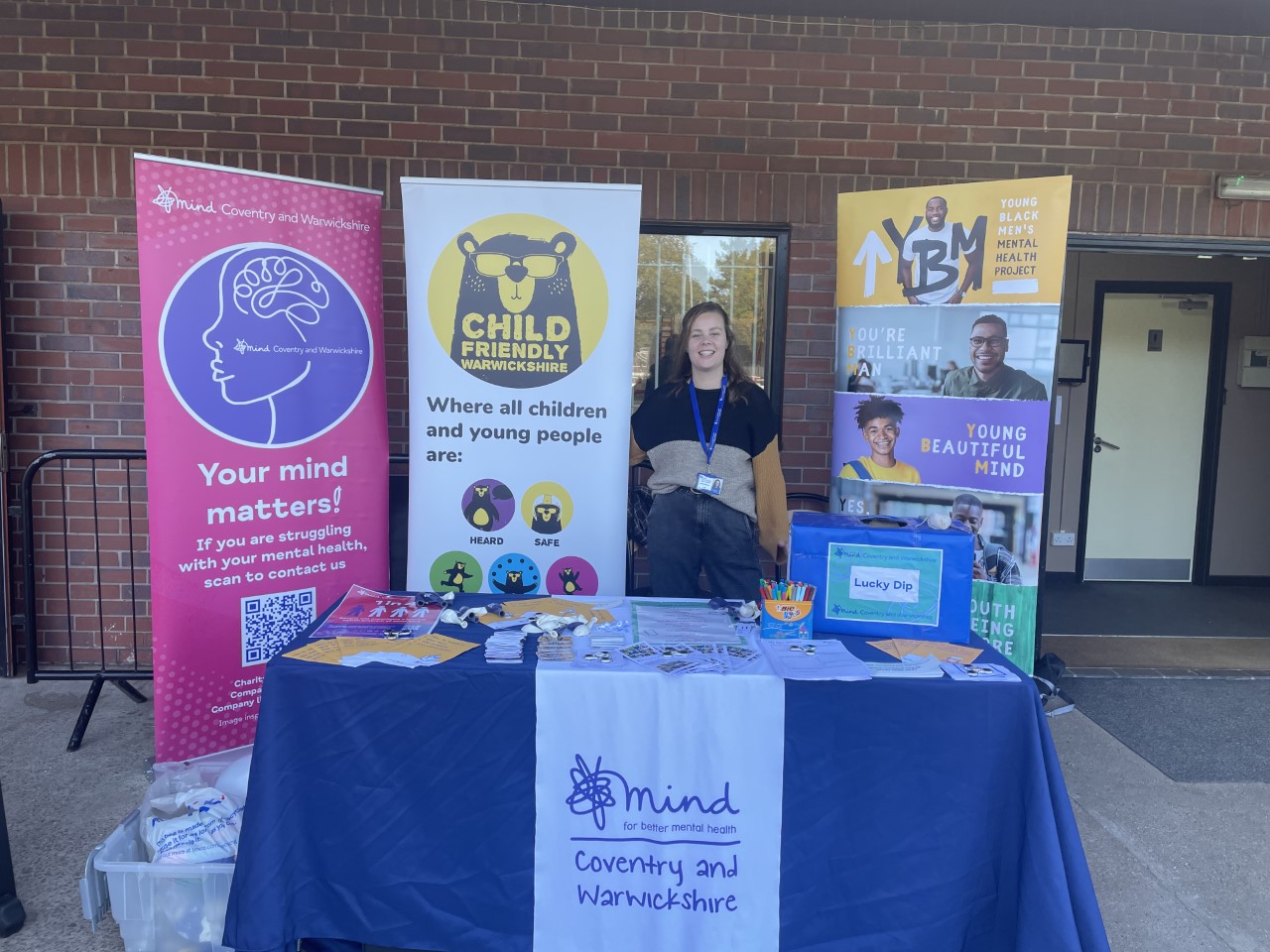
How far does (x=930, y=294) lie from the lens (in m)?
3.73

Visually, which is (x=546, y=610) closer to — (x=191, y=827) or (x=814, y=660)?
(x=814, y=660)

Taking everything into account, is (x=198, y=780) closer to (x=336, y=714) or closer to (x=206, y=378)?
(x=336, y=714)

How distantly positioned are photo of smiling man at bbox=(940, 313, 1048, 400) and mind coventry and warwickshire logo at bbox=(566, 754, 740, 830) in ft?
7.40

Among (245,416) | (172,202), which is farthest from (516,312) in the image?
(172,202)

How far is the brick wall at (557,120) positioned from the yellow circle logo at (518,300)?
92 cm

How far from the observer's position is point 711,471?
353 centimetres

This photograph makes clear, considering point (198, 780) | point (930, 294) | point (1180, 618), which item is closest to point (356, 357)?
point (198, 780)

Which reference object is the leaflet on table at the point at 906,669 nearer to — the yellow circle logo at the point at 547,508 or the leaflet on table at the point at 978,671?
the leaflet on table at the point at 978,671

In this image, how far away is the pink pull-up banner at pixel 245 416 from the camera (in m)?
3.15

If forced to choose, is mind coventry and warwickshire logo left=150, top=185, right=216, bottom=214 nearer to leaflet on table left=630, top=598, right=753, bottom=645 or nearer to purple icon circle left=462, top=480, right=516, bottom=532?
purple icon circle left=462, top=480, right=516, bottom=532

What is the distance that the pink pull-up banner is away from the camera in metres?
3.15

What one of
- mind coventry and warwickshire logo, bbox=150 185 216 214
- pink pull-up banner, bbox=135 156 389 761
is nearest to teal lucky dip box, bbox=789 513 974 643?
pink pull-up banner, bbox=135 156 389 761

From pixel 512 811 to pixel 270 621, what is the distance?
5.67 feet

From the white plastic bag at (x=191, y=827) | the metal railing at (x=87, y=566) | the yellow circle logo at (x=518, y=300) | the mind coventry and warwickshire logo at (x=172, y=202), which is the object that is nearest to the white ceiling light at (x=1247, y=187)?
the yellow circle logo at (x=518, y=300)
